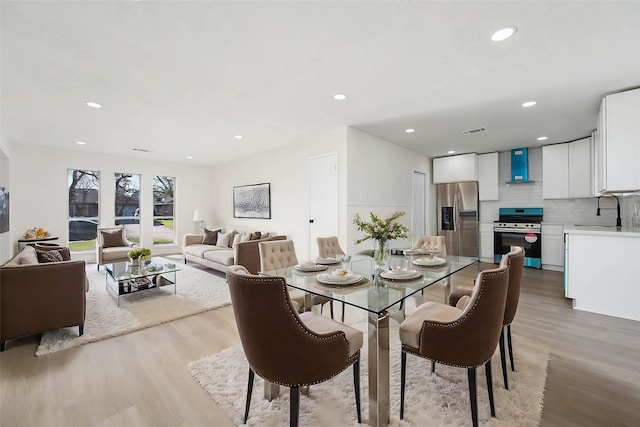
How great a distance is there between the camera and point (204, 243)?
20.5ft

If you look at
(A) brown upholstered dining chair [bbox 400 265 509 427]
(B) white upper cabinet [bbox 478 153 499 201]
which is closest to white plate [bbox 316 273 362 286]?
(A) brown upholstered dining chair [bbox 400 265 509 427]

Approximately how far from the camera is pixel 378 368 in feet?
4.94

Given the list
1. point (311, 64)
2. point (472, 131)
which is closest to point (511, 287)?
point (311, 64)

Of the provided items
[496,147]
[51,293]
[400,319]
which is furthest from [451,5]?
[496,147]

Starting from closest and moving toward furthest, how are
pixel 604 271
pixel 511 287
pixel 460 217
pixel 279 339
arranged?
pixel 279 339
pixel 511 287
pixel 604 271
pixel 460 217

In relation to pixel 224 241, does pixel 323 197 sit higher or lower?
higher

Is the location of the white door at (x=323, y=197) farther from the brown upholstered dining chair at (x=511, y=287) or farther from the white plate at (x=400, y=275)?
the brown upholstered dining chair at (x=511, y=287)

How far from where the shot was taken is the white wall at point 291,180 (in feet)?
14.7

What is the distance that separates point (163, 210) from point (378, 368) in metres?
7.60

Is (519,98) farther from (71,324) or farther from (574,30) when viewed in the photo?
(71,324)

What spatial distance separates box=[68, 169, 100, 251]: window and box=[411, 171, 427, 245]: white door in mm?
7283

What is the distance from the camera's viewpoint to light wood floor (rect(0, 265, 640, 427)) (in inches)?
64.5

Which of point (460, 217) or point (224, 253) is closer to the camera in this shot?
point (224, 253)

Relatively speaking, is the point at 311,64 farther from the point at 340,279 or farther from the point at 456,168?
the point at 456,168
